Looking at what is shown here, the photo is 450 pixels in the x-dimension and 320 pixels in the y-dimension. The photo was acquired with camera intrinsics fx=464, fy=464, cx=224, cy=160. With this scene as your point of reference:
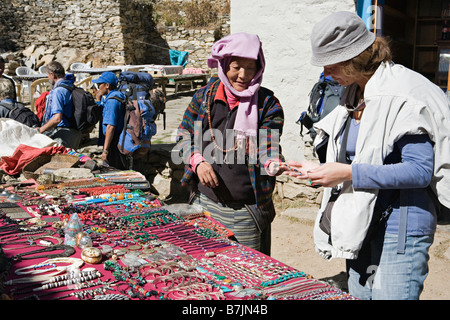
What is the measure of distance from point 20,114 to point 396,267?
4914 millimetres

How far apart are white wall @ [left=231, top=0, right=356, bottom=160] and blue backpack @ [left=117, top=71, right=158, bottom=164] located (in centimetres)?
160

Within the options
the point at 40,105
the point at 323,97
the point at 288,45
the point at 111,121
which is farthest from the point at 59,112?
the point at 323,97

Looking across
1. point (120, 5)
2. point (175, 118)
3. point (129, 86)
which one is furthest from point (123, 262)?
point (120, 5)

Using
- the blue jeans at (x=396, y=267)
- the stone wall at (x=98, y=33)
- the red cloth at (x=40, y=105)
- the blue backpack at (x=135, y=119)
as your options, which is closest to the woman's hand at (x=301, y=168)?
the blue jeans at (x=396, y=267)

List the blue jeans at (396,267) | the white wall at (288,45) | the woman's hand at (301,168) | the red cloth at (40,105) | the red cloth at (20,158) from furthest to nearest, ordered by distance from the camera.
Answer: the red cloth at (40,105)
the white wall at (288,45)
the red cloth at (20,158)
the woman's hand at (301,168)
the blue jeans at (396,267)

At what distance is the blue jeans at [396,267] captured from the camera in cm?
213

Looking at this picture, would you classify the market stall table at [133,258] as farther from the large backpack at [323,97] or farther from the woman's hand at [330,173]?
the large backpack at [323,97]

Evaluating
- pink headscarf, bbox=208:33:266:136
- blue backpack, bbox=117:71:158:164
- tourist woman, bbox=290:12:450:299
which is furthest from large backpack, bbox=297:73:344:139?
tourist woman, bbox=290:12:450:299

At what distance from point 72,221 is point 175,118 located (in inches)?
320

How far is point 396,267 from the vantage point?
2.16 metres

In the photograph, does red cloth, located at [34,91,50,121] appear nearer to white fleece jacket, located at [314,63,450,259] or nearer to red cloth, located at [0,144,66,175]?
red cloth, located at [0,144,66,175]

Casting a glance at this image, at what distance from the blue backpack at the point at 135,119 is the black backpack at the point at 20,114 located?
1085mm

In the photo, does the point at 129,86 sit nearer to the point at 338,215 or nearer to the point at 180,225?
the point at 180,225

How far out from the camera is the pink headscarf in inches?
119
